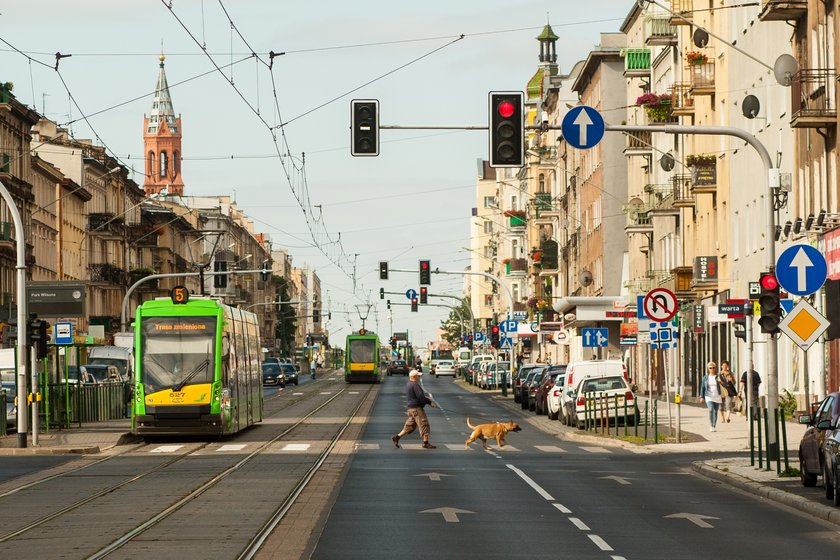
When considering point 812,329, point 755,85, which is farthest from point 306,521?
point 755,85

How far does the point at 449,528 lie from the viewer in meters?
17.9

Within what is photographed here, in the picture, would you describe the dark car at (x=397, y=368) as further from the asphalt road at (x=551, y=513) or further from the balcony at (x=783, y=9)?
the asphalt road at (x=551, y=513)

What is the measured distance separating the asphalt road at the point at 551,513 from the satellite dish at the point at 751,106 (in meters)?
17.8

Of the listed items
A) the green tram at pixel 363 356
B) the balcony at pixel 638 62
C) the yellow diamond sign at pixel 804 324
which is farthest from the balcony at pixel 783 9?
the green tram at pixel 363 356

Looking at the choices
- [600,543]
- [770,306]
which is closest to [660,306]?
[770,306]

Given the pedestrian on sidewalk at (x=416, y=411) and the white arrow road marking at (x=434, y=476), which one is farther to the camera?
the pedestrian on sidewalk at (x=416, y=411)

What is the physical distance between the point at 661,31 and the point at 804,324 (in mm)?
46840

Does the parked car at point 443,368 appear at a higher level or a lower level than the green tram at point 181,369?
lower

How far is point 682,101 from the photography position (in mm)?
65812

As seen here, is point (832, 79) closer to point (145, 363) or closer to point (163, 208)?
point (145, 363)

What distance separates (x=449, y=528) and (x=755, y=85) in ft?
125

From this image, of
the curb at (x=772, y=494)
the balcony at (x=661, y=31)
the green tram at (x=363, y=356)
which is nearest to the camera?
the curb at (x=772, y=494)

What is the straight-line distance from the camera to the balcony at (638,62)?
255 feet

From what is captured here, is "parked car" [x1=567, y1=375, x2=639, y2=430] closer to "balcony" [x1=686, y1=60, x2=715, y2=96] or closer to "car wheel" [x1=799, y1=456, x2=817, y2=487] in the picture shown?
"balcony" [x1=686, y1=60, x2=715, y2=96]
